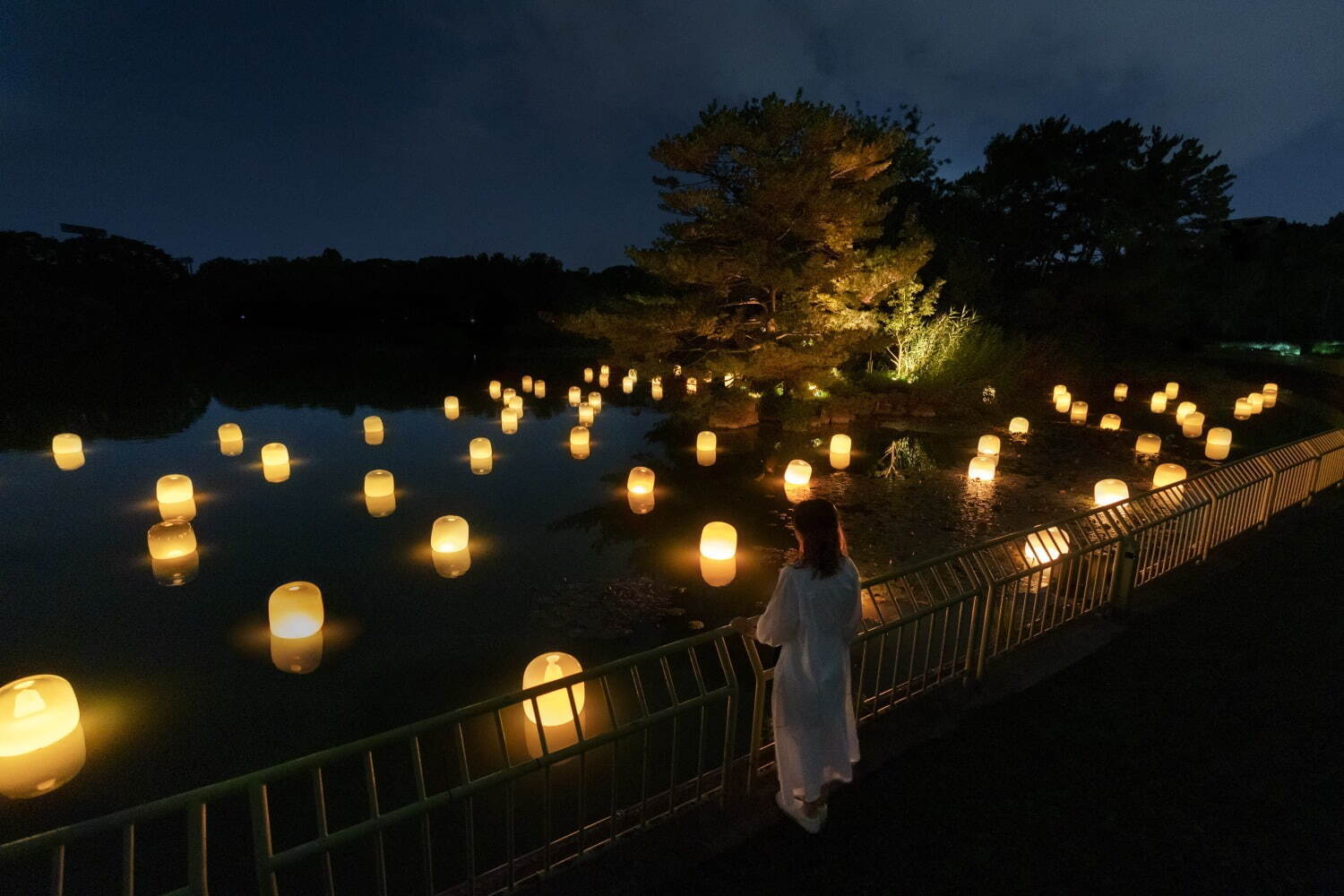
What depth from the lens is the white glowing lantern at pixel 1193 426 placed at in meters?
16.6

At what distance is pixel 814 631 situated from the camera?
3191mm

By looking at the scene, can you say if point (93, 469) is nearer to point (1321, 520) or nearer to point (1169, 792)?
point (1169, 792)

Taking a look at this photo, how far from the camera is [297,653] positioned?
608cm

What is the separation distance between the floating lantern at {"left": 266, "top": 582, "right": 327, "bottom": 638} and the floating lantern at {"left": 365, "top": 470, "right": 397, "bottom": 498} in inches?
180

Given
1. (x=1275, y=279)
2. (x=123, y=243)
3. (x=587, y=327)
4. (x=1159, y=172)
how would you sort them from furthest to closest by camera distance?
(x=123, y=243) < (x=1275, y=279) < (x=1159, y=172) < (x=587, y=327)

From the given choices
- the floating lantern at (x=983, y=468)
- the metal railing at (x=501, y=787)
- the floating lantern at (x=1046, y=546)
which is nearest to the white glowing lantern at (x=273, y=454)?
the metal railing at (x=501, y=787)

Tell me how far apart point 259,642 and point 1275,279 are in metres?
47.0

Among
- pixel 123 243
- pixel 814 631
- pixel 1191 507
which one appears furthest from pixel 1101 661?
pixel 123 243

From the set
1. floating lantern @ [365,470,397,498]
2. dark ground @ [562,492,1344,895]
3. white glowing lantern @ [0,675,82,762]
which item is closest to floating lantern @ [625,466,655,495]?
floating lantern @ [365,470,397,498]

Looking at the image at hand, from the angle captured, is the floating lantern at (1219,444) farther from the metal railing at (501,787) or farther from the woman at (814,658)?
the woman at (814,658)

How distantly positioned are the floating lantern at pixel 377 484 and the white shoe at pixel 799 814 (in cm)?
897

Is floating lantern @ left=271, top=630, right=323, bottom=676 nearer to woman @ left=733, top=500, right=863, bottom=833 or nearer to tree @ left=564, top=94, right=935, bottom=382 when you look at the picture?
woman @ left=733, top=500, right=863, bottom=833

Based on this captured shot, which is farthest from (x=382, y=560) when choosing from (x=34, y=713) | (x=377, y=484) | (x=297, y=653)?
(x=34, y=713)

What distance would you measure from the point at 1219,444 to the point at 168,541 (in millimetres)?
18516
